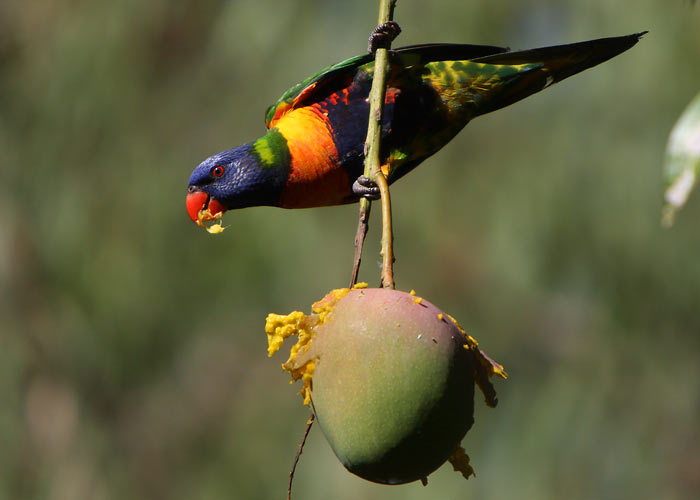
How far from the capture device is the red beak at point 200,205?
5.87 ft

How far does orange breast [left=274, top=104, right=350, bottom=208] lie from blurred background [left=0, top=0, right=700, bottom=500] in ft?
3.70

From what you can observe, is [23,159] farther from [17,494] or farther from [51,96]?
[17,494]

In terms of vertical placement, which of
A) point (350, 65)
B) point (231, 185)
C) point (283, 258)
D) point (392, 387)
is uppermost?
point (350, 65)

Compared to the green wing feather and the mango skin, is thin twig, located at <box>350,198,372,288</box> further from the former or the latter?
the green wing feather

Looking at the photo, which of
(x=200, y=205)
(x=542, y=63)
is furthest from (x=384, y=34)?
(x=200, y=205)

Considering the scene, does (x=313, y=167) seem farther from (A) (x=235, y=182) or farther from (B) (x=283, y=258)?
(B) (x=283, y=258)

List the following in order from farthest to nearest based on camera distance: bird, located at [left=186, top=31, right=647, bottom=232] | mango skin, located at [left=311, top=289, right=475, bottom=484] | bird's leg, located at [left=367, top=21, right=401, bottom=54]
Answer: bird, located at [left=186, top=31, right=647, bottom=232] < bird's leg, located at [left=367, top=21, right=401, bottom=54] < mango skin, located at [left=311, top=289, right=475, bottom=484]

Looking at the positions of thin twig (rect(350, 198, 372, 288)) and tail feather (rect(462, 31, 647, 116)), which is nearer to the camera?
thin twig (rect(350, 198, 372, 288))

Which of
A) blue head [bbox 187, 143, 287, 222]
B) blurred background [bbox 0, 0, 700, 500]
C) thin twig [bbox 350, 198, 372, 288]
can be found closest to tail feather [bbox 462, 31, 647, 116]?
blue head [bbox 187, 143, 287, 222]

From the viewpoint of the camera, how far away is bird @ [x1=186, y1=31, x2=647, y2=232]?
5.31 feet

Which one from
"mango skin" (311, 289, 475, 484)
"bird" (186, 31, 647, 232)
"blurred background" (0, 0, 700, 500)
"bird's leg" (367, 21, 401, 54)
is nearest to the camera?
"mango skin" (311, 289, 475, 484)

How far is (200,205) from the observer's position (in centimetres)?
179

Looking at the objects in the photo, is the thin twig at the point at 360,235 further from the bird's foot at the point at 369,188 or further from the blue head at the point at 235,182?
the blue head at the point at 235,182

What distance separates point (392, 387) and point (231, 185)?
1003 mm
